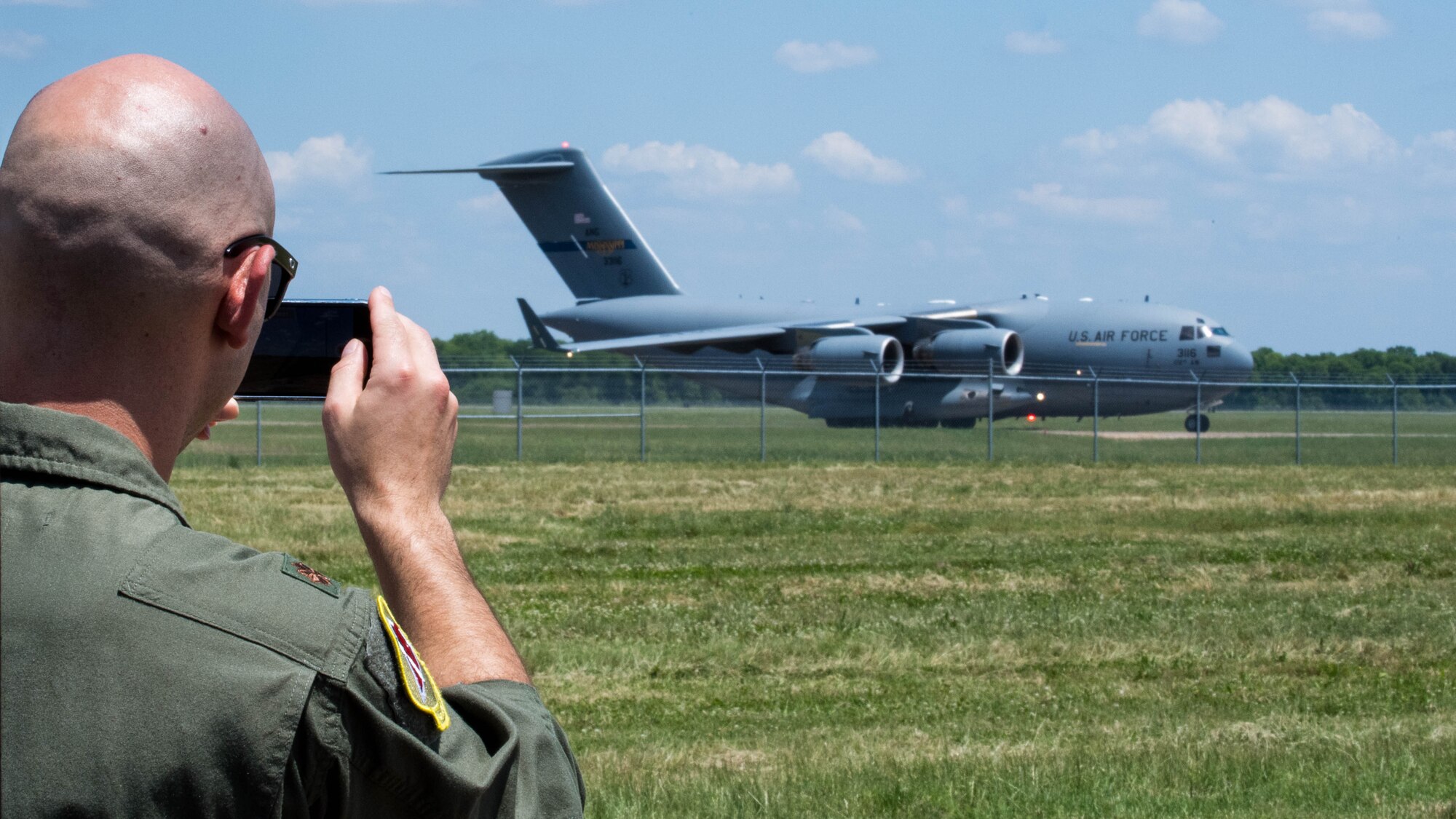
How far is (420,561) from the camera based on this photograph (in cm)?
124

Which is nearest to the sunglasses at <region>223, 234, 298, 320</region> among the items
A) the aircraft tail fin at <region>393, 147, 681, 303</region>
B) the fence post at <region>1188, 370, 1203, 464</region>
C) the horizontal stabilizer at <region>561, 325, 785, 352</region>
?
the fence post at <region>1188, 370, 1203, 464</region>

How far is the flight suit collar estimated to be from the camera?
1.04 meters

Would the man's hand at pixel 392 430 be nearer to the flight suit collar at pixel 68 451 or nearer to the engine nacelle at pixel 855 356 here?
the flight suit collar at pixel 68 451

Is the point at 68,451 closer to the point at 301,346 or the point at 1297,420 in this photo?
the point at 301,346

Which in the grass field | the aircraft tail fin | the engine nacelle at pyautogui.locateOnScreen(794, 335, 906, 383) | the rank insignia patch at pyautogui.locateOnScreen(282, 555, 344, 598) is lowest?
the grass field

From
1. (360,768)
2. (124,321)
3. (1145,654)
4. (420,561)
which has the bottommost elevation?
(1145,654)

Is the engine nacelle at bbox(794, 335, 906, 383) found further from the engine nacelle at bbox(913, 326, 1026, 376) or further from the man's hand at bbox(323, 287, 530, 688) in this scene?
the man's hand at bbox(323, 287, 530, 688)


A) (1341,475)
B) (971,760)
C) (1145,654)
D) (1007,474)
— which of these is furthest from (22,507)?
(1341,475)

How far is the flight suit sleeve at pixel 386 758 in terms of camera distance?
1.01m

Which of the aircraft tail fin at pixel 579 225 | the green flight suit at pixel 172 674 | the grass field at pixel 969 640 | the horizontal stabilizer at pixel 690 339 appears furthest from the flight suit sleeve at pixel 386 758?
the aircraft tail fin at pixel 579 225

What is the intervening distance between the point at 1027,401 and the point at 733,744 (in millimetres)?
22853

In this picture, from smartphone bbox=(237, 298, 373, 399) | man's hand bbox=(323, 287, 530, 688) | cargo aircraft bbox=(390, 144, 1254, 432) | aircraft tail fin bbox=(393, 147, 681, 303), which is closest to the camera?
man's hand bbox=(323, 287, 530, 688)

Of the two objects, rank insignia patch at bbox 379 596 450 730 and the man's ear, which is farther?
the man's ear

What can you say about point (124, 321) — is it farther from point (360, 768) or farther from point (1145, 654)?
point (1145, 654)
